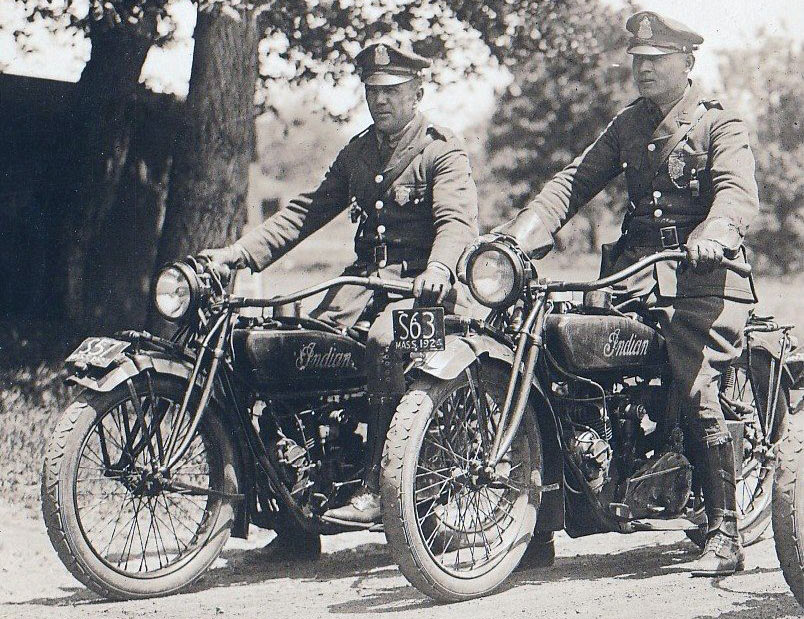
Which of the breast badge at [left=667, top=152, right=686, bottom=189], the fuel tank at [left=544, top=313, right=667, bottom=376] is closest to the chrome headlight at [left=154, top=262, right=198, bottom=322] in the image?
the fuel tank at [left=544, top=313, right=667, bottom=376]

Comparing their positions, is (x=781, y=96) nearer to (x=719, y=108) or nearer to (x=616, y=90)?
(x=616, y=90)

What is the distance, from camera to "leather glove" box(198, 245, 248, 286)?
597cm

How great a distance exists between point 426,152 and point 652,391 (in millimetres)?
1568

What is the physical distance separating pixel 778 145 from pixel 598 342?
47059 mm

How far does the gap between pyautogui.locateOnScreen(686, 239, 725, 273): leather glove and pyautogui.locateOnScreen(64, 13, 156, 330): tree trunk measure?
7.67 m

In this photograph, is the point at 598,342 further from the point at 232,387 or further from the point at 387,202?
the point at 232,387

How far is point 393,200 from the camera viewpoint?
21.1 ft

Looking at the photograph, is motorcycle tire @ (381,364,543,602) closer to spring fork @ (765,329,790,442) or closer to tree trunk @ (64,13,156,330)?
spring fork @ (765,329,790,442)

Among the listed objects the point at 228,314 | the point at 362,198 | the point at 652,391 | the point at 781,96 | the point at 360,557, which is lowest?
the point at 360,557

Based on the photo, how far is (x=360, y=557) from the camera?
670cm

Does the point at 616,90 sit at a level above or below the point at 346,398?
above

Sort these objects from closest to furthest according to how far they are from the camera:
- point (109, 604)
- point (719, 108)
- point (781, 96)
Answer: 1. point (109, 604)
2. point (719, 108)
3. point (781, 96)

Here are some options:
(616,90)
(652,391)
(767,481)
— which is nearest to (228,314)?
(652,391)

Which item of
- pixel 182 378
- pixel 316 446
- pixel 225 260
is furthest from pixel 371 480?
pixel 225 260
